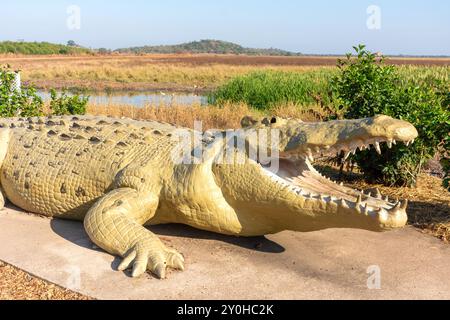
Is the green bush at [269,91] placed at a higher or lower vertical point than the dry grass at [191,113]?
higher

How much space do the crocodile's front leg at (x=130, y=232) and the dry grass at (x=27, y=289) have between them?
0.49 metres

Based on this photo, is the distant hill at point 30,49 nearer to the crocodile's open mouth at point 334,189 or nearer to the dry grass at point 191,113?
the dry grass at point 191,113

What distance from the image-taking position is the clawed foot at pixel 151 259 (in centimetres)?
364

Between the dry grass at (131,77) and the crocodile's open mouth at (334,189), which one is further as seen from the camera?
the dry grass at (131,77)

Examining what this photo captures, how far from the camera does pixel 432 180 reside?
278 inches

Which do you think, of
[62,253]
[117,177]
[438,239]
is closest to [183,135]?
[117,177]

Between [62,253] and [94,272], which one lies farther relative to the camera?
[62,253]

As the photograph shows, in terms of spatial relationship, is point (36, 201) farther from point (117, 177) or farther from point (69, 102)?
point (69, 102)

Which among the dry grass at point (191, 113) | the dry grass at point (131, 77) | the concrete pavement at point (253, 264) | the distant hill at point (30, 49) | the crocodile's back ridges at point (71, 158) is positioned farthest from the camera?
the distant hill at point (30, 49)

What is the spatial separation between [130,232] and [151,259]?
36cm

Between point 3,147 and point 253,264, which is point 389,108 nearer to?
point 253,264

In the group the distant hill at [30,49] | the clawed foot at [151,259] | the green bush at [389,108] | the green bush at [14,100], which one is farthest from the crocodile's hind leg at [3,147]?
the distant hill at [30,49]

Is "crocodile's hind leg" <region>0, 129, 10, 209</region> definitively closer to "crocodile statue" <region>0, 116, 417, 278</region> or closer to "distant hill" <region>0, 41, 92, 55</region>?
"crocodile statue" <region>0, 116, 417, 278</region>
